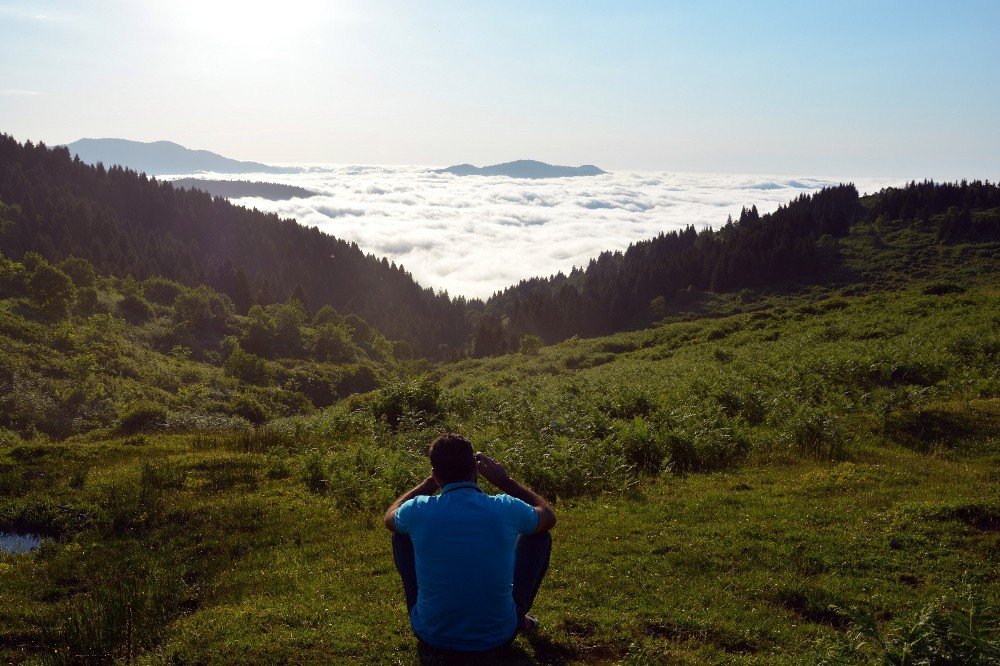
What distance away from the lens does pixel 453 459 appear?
5.29 metres

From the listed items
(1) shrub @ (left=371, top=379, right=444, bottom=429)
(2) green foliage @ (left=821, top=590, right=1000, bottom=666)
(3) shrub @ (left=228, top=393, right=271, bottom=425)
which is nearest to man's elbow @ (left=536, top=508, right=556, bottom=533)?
(2) green foliage @ (left=821, top=590, right=1000, bottom=666)

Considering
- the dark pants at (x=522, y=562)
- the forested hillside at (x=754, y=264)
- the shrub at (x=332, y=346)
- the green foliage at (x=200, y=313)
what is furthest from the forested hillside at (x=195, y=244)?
the dark pants at (x=522, y=562)


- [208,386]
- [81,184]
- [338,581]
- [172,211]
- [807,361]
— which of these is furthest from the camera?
[172,211]

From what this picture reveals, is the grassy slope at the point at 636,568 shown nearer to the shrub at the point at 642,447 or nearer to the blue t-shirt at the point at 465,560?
the blue t-shirt at the point at 465,560

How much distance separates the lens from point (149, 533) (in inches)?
406

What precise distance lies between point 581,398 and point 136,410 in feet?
103

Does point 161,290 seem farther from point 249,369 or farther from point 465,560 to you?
point 465,560

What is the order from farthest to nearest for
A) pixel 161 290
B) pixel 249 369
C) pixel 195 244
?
pixel 195 244 → pixel 161 290 → pixel 249 369

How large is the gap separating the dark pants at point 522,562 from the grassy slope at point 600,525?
612 mm

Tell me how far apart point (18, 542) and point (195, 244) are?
174943mm

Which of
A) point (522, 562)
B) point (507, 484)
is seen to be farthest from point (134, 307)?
→ point (522, 562)

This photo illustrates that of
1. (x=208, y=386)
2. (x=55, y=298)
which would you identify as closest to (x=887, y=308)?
(x=208, y=386)

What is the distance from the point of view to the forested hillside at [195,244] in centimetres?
12319

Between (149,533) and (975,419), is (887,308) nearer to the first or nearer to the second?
(975,419)
